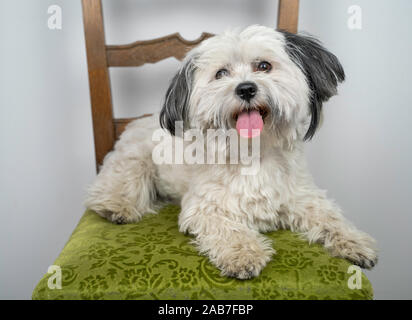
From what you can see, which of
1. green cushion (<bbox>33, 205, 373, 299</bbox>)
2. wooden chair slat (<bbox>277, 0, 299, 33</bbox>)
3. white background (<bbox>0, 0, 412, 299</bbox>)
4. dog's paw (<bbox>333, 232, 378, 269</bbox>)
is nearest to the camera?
green cushion (<bbox>33, 205, 373, 299</bbox>)

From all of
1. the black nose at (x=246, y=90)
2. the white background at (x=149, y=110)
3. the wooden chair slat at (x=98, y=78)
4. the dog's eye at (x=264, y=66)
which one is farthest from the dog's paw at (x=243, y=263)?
→ the white background at (x=149, y=110)

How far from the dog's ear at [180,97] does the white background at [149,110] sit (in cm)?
61

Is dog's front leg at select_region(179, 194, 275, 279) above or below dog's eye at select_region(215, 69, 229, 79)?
below

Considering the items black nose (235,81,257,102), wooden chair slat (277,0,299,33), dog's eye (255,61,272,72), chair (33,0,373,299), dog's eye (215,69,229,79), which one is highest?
wooden chair slat (277,0,299,33)

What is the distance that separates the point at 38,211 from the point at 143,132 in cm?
81

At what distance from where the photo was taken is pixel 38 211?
1.87 m

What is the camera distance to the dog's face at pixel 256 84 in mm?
977

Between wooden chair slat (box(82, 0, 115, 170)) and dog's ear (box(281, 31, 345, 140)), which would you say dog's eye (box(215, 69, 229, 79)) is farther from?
→ wooden chair slat (box(82, 0, 115, 170))

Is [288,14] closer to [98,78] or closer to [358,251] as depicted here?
[98,78]

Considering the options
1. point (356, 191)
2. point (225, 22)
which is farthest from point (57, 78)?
point (356, 191)

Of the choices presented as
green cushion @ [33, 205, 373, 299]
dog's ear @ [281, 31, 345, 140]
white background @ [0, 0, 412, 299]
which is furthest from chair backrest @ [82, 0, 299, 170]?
green cushion @ [33, 205, 373, 299]

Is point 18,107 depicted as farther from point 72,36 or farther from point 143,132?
point 143,132

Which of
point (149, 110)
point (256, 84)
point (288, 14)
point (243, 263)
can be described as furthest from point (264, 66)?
point (149, 110)

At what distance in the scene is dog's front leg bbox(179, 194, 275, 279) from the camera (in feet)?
3.03
